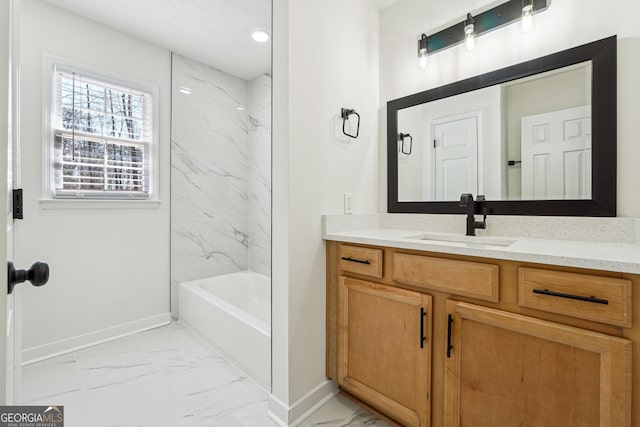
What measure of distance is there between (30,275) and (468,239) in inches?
68.7

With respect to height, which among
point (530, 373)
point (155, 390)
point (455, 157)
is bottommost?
point (155, 390)

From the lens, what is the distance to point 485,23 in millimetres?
1698

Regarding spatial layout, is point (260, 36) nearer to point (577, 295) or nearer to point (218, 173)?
point (218, 173)

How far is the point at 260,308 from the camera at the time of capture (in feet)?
10.2

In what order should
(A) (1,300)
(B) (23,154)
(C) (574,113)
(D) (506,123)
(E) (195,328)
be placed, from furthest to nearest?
1. (E) (195,328)
2. (B) (23,154)
3. (D) (506,123)
4. (C) (574,113)
5. (A) (1,300)

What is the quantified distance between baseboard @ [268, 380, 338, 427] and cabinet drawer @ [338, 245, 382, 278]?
2.28 feet

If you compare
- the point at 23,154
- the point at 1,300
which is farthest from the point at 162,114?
the point at 1,300

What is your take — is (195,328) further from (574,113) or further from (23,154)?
(574,113)

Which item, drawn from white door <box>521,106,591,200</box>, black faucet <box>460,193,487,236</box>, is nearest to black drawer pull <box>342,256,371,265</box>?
black faucet <box>460,193,487,236</box>

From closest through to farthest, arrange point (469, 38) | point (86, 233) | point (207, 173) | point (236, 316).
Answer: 1. point (469, 38)
2. point (236, 316)
3. point (86, 233)
4. point (207, 173)

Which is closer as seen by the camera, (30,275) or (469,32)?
(30,275)

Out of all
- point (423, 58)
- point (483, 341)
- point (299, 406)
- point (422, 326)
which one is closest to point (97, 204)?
point (299, 406)

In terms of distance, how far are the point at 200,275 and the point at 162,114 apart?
1.56m

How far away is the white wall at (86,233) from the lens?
2121 mm
